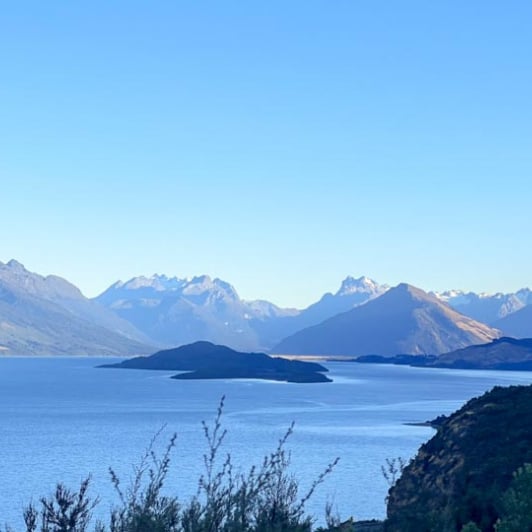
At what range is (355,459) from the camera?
101062 mm

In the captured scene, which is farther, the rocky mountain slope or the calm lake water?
the calm lake water

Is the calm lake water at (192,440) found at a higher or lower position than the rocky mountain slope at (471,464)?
lower

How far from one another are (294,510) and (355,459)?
84.8 m

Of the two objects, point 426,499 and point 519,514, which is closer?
point 519,514

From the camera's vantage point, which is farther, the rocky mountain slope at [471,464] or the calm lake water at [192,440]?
the calm lake water at [192,440]

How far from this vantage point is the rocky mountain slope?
148ft

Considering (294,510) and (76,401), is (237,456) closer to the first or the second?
(294,510)

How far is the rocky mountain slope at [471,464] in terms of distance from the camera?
45.2 m

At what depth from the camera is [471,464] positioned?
5278 cm

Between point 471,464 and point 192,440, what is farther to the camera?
point 192,440

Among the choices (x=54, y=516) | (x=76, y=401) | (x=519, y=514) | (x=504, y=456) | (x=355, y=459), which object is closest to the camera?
(x=54, y=516)

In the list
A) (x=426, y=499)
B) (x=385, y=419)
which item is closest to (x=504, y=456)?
(x=426, y=499)

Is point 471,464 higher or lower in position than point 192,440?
higher

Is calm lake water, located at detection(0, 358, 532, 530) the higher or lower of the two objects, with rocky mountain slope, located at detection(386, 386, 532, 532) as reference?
lower
